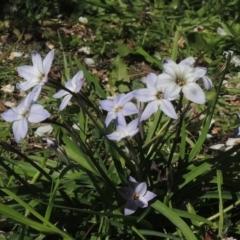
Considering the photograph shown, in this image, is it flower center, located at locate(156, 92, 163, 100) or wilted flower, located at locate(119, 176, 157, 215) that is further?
wilted flower, located at locate(119, 176, 157, 215)

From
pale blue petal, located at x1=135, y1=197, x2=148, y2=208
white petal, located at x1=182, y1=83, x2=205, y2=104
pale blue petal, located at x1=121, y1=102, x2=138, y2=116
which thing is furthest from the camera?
pale blue petal, located at x1=135, y1=197, x2=148, y2=208

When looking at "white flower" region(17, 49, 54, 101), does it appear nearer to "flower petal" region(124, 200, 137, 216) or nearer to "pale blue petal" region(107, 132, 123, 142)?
"pale blue petal" region(107, 132, 123, 142)

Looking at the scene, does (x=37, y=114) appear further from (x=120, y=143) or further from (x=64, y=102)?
(x=120, y=143)

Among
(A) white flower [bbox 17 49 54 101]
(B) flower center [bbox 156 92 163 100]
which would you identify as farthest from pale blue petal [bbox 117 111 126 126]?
(A) white flower [bbox 17 49 54 101]

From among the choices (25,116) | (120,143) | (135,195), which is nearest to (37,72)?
(25,116)

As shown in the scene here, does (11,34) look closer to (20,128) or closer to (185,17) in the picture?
(185,17)

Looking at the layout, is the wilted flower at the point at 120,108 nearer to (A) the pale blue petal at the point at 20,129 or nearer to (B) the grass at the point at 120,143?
(B) the grass at the point at 120,143

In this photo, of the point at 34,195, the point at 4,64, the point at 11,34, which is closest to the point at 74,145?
the point at 34,195
